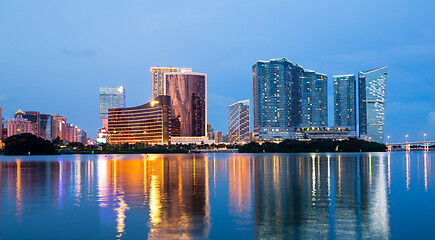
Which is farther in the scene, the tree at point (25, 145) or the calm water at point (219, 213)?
the tree at point (25, 145)

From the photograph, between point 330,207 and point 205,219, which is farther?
point 330,207

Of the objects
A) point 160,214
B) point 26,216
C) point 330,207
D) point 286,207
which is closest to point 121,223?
point 160,214

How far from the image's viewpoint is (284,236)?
14312 millimetres

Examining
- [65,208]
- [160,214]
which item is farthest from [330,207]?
[65,208]

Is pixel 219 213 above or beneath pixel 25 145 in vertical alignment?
beneath

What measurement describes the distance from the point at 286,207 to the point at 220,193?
24.1 feet

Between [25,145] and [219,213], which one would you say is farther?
[25,145]

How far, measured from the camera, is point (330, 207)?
2080cm

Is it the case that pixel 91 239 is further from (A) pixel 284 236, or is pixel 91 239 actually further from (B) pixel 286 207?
(B) pixel 286 207

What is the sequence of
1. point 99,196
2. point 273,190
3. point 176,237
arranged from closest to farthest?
1. point 176,237
2. point 99,196
3. point 273,190

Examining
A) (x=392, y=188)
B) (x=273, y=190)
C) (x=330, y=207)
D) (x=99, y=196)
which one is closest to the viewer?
(x=330, y=207)

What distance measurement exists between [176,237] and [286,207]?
8526mm

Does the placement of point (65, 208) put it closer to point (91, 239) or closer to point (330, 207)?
point (91, 239)

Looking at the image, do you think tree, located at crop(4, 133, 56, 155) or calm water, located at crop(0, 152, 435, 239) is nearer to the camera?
calm water, located at crop(0, 152, 435, 239)
